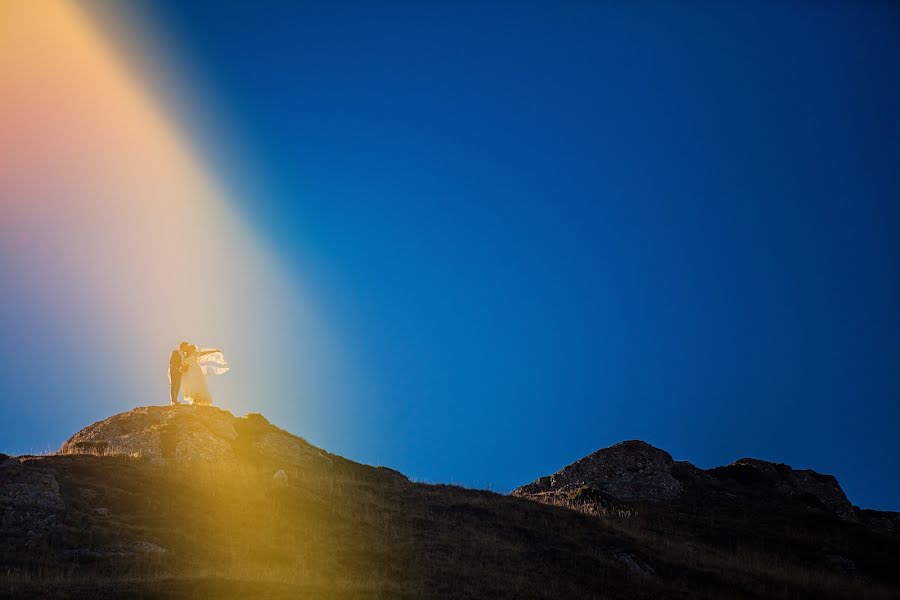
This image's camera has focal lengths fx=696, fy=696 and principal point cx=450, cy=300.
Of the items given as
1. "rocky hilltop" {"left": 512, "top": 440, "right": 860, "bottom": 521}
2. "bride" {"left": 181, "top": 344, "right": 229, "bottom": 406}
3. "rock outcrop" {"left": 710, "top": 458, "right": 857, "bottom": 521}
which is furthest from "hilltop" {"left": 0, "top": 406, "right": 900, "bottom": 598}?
"rock outcrop" {"left": 710, "top": 458, "right": 857, "bottom": 521}

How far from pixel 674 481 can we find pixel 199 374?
33.5 m

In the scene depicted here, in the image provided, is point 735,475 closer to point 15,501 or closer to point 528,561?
point 528,561

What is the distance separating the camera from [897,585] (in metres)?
34.6

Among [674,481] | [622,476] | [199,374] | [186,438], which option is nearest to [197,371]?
[199,374]

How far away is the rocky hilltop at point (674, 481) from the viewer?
4884cm

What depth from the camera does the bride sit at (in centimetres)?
4162

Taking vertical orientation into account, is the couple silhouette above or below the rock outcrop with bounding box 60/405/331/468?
above

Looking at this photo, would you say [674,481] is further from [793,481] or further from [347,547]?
[347,547]

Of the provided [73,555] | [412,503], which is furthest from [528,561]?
[73,555]

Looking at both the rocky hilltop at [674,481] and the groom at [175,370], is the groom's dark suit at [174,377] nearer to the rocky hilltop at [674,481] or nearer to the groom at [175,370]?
the groom at [175,370]

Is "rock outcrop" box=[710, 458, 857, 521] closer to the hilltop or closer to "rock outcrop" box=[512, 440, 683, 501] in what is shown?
the hilltop

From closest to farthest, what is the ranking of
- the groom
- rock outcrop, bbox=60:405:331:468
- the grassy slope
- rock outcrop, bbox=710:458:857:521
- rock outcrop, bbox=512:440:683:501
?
the grassy slope
rock outcrop, bbox=60:405:331:468
the groom
rock outcrop, bbox=512:440:683:501
rock outcrop, bbox=710:458:857:521

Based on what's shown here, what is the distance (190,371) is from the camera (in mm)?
41875

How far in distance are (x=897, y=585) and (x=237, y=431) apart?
3620cm
